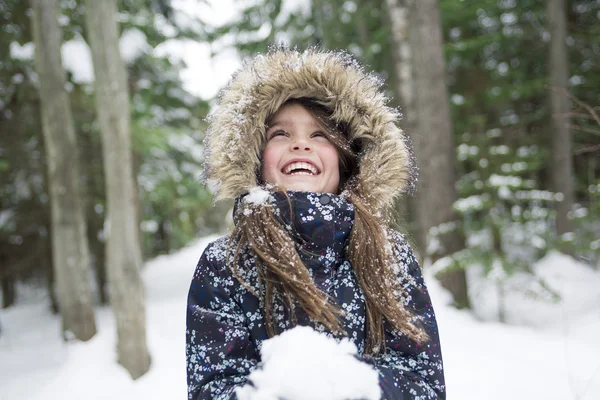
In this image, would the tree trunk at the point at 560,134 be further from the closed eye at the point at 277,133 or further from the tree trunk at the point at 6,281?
the tree trunk at the point at 6,281

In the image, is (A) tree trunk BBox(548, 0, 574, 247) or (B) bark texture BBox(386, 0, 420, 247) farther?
(A) tree trunk BBox(548, 0, 574, 247)

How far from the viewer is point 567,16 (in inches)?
489

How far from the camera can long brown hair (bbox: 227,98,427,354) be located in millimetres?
1545

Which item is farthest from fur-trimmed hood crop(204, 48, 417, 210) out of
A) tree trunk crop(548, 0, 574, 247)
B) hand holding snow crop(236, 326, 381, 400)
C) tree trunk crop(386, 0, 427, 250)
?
tree trunk crop(548, 0, 574, 247)

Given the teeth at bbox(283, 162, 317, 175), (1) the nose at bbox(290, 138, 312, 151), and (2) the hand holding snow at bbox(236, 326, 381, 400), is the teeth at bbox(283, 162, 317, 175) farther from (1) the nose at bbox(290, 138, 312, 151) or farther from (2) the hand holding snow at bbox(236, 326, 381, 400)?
(2) the hand holding snow at bbox(236, 326, 381, 400)

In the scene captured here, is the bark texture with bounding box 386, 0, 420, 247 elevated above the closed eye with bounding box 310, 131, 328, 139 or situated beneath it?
elevated above

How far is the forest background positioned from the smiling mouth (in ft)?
12.1

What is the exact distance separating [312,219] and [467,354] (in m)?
4.16

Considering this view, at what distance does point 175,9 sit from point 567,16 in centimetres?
1097

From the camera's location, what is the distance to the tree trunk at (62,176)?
6.98 meters

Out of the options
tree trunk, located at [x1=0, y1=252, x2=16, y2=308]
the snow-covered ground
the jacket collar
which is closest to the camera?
the jacket collar

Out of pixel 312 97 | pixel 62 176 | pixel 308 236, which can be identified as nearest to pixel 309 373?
pixel 308 236

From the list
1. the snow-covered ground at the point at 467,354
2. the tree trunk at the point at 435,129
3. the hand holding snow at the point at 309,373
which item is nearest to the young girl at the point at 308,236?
the hand holding snow at the point at 309,373

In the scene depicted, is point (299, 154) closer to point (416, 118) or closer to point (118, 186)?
point (118, 186)
